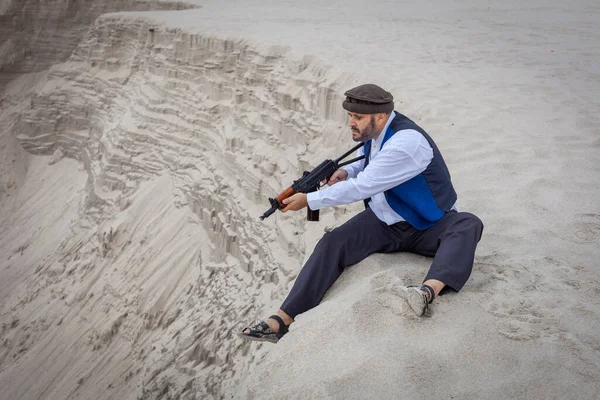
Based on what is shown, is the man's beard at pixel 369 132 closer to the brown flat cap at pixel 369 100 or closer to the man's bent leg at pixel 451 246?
the brown flat cap at pixel 369 100

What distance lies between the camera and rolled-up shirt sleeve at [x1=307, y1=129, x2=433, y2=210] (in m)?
3.28

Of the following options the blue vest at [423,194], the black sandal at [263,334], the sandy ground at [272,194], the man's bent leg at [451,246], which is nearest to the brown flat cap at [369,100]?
the blue vest at [423,194]

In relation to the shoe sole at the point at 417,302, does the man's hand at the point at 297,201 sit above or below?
above

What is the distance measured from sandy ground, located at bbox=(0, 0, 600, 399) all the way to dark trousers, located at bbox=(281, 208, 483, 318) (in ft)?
0.30

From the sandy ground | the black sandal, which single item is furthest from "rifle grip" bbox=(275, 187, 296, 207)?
the black sandal

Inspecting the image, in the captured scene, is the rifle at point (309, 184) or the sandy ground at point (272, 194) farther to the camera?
the rifle at point (309, 184)

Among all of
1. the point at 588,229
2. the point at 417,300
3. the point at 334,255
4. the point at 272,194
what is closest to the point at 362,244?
the point at 334,255

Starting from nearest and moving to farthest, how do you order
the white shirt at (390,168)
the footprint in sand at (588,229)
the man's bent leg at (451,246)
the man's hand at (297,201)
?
the man's bent leg at (451,246), the white shirt at (390,168), the man's hand at (297,201), the footprint in sand at (588,229)

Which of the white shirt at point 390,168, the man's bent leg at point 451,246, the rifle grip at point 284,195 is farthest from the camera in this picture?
the rifle grip at point 284,195

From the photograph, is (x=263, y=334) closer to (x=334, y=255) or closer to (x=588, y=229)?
(x=334, y=255)

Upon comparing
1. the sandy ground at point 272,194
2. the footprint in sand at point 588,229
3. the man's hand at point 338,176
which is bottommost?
the sandy ground at point 272,194

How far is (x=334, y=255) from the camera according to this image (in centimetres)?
356

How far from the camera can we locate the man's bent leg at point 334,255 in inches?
137

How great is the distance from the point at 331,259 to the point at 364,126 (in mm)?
803
